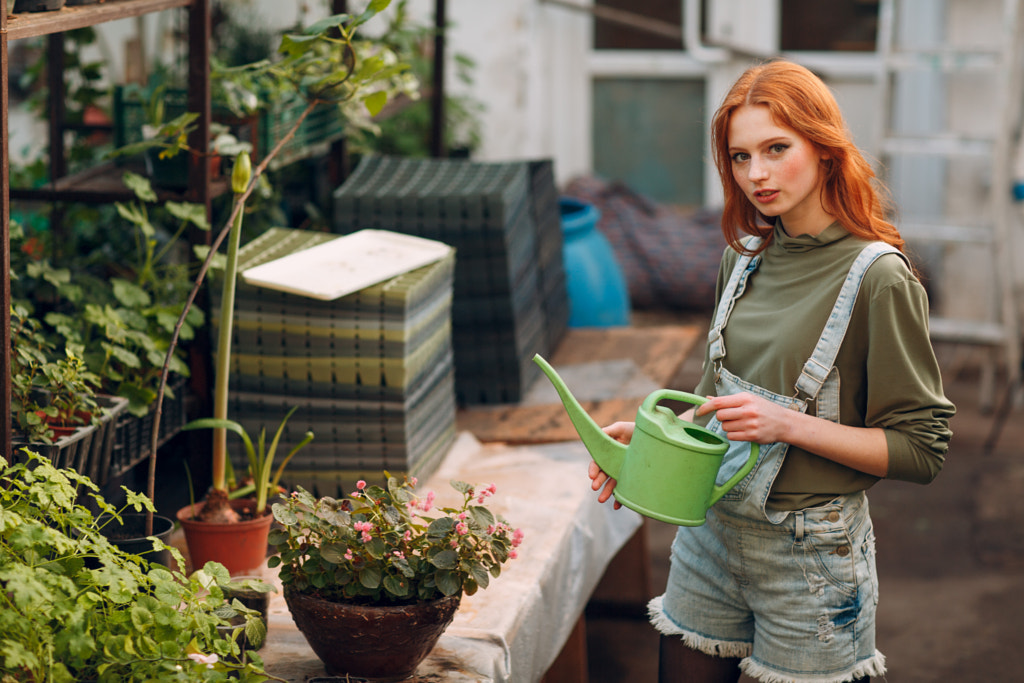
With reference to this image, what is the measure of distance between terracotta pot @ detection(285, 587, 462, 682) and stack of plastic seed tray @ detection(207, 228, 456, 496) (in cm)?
73

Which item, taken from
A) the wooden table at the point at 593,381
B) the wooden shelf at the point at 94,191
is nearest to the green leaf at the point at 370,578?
the wooden shelf at the point at 94,191

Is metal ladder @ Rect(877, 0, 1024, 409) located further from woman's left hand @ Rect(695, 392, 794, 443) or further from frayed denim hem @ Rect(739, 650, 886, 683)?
woman's left hand @ Rect(695, 392, 794, 443)

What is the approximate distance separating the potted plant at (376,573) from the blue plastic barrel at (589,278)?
2.45 metres

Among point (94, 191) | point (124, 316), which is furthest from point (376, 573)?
point (94, 191)

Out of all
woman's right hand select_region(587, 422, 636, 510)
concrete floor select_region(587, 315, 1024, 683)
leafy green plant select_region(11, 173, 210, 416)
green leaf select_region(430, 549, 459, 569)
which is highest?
leafy green plant select_region(11, 173, 210, 416)

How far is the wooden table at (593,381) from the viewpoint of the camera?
3.05m

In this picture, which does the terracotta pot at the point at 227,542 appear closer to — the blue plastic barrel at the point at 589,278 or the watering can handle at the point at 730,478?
the watering can handle at the point at 730,478

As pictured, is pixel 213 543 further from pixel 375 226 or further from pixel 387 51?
pixel 387 51

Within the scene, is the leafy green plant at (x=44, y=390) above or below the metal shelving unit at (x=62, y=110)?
below

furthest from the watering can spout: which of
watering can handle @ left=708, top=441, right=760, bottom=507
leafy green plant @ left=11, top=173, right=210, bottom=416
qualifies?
leafy green plant @ left=11, top=173, right=210, bottom=416

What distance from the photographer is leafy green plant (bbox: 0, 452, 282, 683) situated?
1.34m

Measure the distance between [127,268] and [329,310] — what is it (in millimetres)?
926

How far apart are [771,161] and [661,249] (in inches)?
171

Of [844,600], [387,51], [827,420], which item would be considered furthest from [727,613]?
[387,51]
